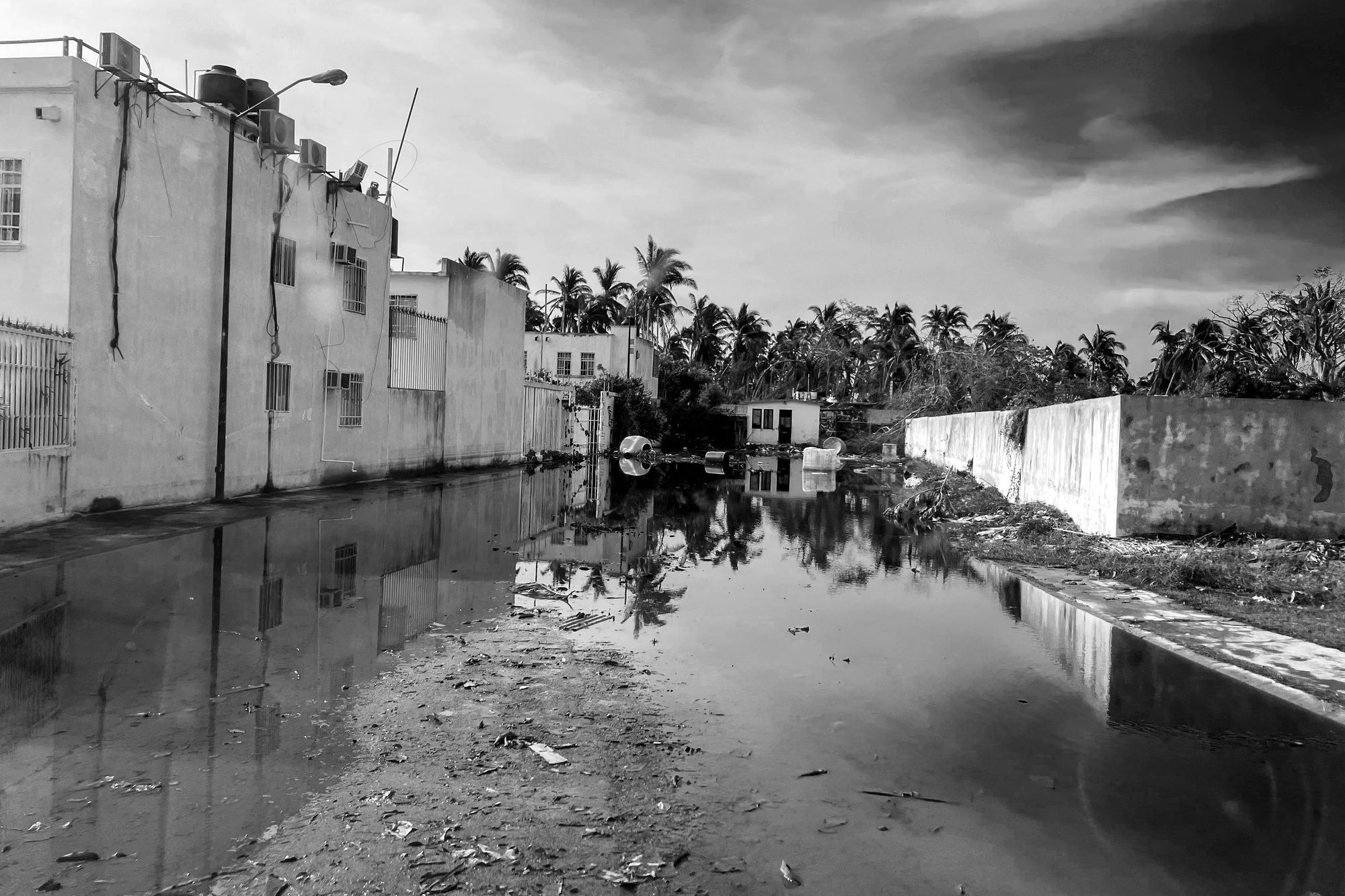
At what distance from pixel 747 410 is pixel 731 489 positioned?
3035 cm

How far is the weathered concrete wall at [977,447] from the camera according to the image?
21.6m

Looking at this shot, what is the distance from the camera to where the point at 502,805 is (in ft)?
14.0

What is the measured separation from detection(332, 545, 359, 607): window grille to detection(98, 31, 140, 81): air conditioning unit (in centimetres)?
803

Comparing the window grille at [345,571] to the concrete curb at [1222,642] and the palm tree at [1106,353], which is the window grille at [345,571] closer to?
the concrete curb at [1222,642]

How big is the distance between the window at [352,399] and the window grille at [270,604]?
446 inches

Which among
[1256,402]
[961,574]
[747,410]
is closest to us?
[961,574]

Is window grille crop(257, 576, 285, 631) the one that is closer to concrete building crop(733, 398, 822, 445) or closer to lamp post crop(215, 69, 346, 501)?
lamp post crop(215, 69, 346, 501)

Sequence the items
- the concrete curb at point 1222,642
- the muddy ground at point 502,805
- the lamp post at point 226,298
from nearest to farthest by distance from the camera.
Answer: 1. the muddy ground at point 502,805
2. the concrete curb at point 1222,642
3. the lamp post at point 226,298

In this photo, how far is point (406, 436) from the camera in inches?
910

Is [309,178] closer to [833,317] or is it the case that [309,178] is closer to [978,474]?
[978,474]

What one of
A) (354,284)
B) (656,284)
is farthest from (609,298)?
(354,284)

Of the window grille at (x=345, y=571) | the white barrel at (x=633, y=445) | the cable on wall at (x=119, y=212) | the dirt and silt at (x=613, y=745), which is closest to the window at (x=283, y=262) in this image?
the cable on wall at (x=119, y=212)

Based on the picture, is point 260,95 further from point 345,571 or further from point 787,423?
point 787,423

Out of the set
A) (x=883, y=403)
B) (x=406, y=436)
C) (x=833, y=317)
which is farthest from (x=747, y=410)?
(x=406, y=436)
